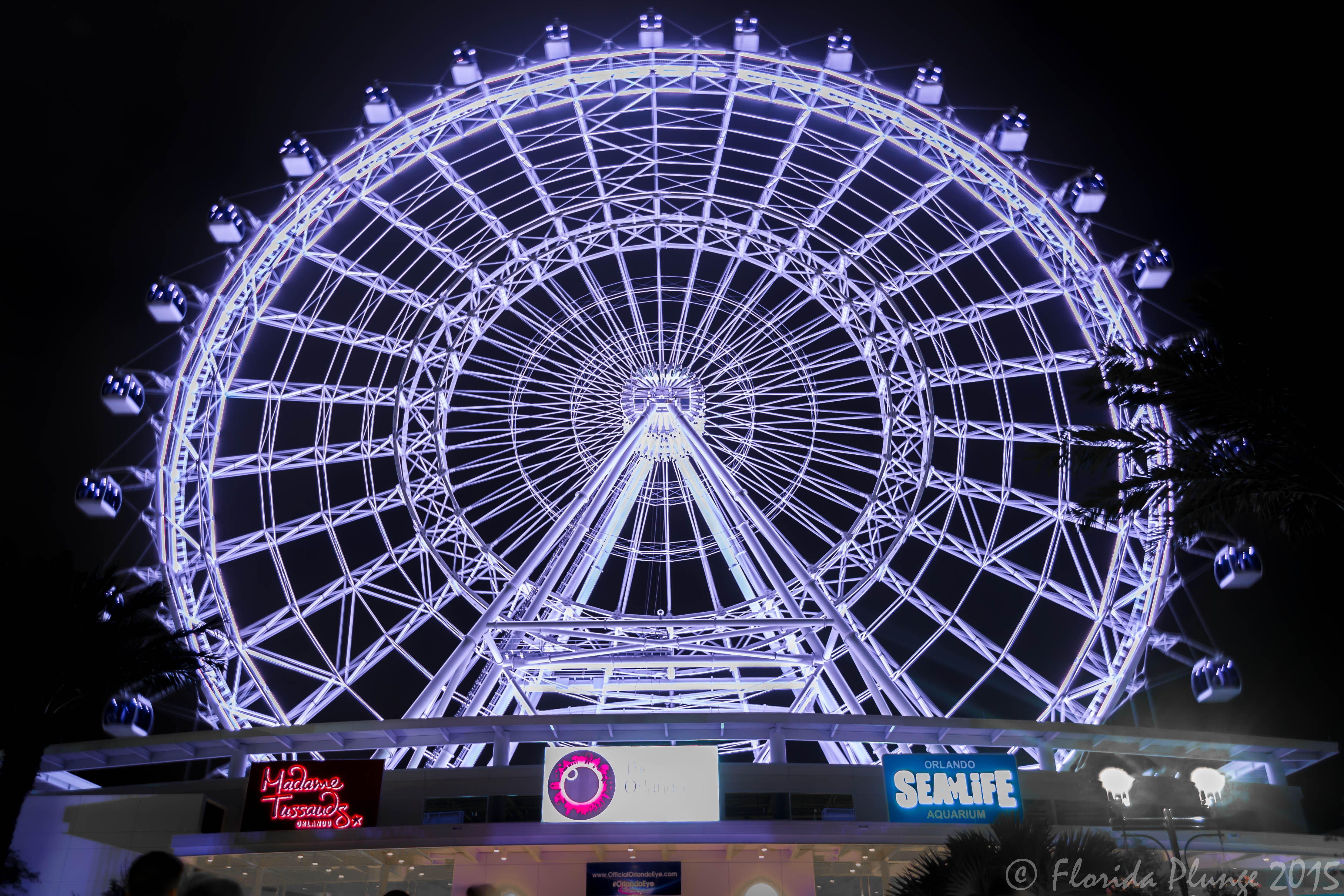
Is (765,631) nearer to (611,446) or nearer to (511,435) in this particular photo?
(611,446)

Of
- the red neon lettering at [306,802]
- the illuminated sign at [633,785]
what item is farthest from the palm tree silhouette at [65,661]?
the illuminated sign at [633,785]


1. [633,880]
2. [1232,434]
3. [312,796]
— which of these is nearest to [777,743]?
[633,880]

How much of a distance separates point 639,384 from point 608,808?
11733mm

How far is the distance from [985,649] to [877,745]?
16.3ft

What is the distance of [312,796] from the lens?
19484 mm

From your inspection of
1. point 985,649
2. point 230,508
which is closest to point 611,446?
point 985,649

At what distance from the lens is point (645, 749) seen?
750 inches

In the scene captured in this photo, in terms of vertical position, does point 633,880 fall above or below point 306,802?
below

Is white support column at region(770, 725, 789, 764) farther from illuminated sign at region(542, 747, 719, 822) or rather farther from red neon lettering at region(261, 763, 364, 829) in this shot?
red neon lettering at region(261, 763, 364, 829)

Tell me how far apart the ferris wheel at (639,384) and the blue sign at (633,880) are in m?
4.92

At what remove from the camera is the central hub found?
26.7 meters

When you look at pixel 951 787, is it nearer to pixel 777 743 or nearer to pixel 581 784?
pixel 777 743
